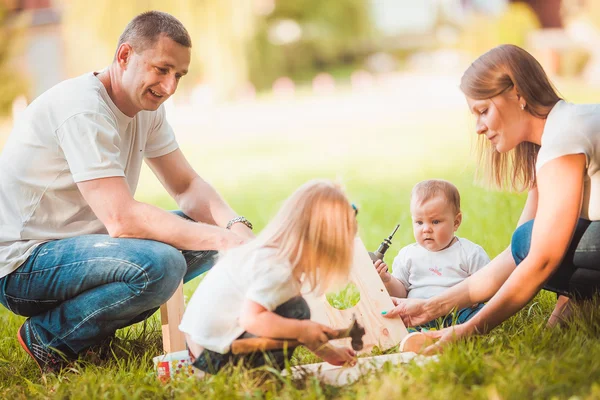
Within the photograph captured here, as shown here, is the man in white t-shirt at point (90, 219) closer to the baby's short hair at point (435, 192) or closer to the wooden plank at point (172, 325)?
the wooden plank at point (172, 325)

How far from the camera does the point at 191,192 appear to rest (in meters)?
3.36

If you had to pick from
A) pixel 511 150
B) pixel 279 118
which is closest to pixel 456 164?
pixel 511 150

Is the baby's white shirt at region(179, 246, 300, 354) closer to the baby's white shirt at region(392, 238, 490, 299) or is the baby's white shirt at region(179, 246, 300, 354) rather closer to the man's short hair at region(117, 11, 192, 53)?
the man's short hair at region(117, 11, 192, 53)

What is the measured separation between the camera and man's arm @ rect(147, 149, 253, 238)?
3.29 metres

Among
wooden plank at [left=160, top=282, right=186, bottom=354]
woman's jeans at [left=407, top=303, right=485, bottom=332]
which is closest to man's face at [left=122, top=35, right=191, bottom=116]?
wooden plank at [left=160, top=282, right=186, bottom=354]

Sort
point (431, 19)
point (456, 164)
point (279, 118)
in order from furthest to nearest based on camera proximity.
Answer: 1. point (431, 19)
2. point (279, 118)
3. point (456, 164)

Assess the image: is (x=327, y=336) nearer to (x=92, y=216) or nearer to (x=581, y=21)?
(x=92, y=216)

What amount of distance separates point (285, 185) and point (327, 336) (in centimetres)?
603

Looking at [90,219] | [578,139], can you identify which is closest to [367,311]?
[578,139]

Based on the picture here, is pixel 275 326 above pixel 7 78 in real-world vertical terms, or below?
below

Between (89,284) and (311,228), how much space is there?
971 mm

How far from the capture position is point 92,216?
3041mm

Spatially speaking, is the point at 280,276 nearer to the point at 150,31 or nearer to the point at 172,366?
the point at 172,366

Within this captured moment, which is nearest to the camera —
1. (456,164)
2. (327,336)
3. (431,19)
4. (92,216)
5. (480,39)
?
(327,336)
